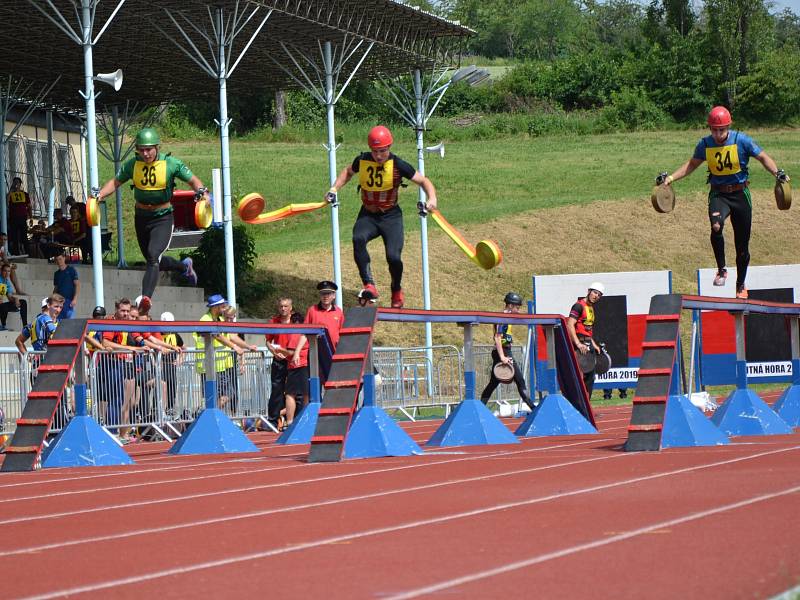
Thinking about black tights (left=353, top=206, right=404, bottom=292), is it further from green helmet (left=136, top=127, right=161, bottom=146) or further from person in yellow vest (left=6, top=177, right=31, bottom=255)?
person in yellow vest (left=6, top=177, right=31, bottom=255)

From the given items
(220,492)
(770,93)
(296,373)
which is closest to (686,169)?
(296,373)

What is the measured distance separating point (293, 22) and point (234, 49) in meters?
3.80

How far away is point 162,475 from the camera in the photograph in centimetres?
1298

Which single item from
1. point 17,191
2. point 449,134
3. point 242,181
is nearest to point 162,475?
point 17,191

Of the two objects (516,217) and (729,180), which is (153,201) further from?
(516,217)

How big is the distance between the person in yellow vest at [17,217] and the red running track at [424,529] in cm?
2378

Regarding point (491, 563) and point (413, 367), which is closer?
point (491, 563)

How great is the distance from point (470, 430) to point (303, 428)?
111 inches

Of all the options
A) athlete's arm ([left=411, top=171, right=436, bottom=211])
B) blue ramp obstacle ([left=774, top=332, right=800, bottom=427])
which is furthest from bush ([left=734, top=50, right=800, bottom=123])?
athlete's arm ([left=411, top=171, right=436, bottom=211])

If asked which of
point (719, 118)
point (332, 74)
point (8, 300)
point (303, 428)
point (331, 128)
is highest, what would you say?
point (332, 74)

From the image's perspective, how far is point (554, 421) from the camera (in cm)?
1700

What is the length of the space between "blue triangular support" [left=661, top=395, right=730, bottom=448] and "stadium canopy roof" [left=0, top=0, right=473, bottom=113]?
61.2 feet

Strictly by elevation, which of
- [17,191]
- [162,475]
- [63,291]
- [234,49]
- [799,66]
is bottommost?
[162,475]

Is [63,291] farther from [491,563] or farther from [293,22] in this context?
[491,563]
